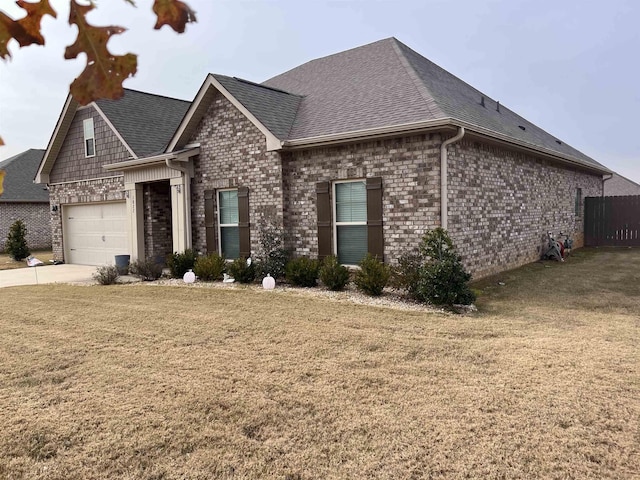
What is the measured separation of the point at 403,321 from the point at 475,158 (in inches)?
192

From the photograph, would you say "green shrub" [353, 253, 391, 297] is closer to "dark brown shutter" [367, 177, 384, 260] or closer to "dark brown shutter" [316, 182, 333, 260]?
"dark brown shutter" [367, 177, 384, 260]

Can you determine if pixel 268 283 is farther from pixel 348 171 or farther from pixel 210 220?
pixel 210 220

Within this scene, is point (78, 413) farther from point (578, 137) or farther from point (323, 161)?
point (578, 137)

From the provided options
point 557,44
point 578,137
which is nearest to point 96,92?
point 557,44

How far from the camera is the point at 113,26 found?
112 centimetres

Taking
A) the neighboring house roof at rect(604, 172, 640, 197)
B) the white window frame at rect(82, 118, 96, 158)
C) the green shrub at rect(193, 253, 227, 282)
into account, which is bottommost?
the green shrub at rect(193, 253, 227, 282)

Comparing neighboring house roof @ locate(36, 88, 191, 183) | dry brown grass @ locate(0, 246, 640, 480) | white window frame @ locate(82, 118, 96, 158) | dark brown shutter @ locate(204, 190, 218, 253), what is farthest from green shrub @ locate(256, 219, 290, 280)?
white window frame @ locate(82, 118, 96, 158)

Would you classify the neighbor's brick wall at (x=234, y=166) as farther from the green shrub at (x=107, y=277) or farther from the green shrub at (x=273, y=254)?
the green shrub at (x=107, y=277)

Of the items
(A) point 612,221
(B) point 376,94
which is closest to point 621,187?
(A) point 612,221

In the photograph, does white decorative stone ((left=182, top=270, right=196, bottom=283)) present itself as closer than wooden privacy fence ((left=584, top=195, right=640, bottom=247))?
Yes

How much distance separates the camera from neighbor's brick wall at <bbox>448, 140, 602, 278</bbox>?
9586 millimetres

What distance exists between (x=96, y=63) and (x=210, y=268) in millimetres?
10207

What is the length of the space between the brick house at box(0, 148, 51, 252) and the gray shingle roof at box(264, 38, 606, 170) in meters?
16.9

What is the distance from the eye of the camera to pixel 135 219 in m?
13.9
